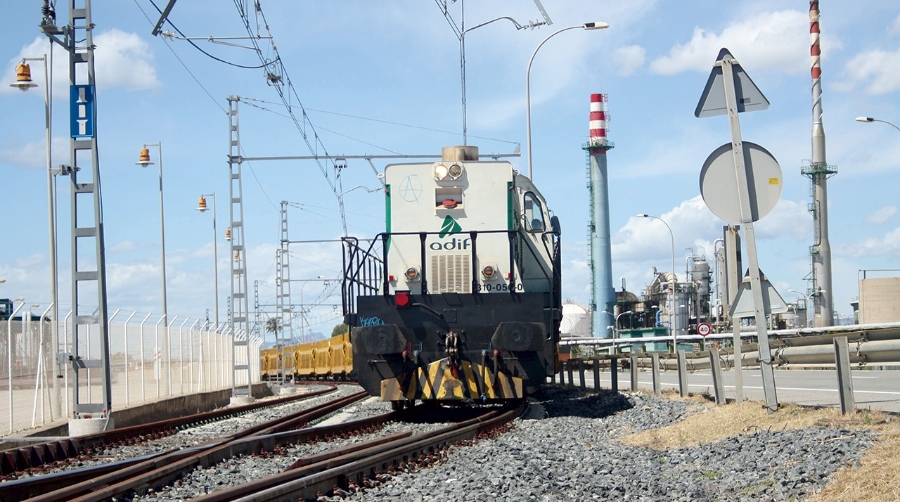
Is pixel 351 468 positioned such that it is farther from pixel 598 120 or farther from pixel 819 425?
pixel 598 120

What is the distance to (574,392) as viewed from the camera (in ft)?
66.3

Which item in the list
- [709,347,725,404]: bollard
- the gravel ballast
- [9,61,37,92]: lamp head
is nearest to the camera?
the gravel ballast

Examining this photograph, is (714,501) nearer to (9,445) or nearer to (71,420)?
(9,445)

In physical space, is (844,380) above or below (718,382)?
above

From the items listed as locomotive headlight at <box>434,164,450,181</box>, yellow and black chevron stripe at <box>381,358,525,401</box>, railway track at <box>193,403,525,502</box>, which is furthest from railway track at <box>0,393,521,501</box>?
locomotive headlight at <box>434,164,450,181</box>

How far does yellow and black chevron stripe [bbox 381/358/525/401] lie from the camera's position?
13.2m

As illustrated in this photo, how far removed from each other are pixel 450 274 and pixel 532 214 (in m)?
2.03

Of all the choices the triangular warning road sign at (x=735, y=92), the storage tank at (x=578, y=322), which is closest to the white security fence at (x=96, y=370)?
the triangular warning road sign at (x=735, y=92)

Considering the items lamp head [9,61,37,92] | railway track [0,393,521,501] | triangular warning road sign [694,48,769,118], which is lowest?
railway track [0,393,521,501]

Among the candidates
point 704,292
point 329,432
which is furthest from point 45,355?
point 704,292

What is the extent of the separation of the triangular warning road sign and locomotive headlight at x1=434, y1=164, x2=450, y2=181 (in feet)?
17.1

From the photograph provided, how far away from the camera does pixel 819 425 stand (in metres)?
8.48

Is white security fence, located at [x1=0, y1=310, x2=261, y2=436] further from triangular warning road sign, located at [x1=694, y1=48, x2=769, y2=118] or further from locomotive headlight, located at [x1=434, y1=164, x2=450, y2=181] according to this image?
triangular warning road sign, located at [x1=694, y1=48, x2=769, y2=118]

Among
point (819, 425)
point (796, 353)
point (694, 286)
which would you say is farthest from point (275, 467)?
point (694, 286)
